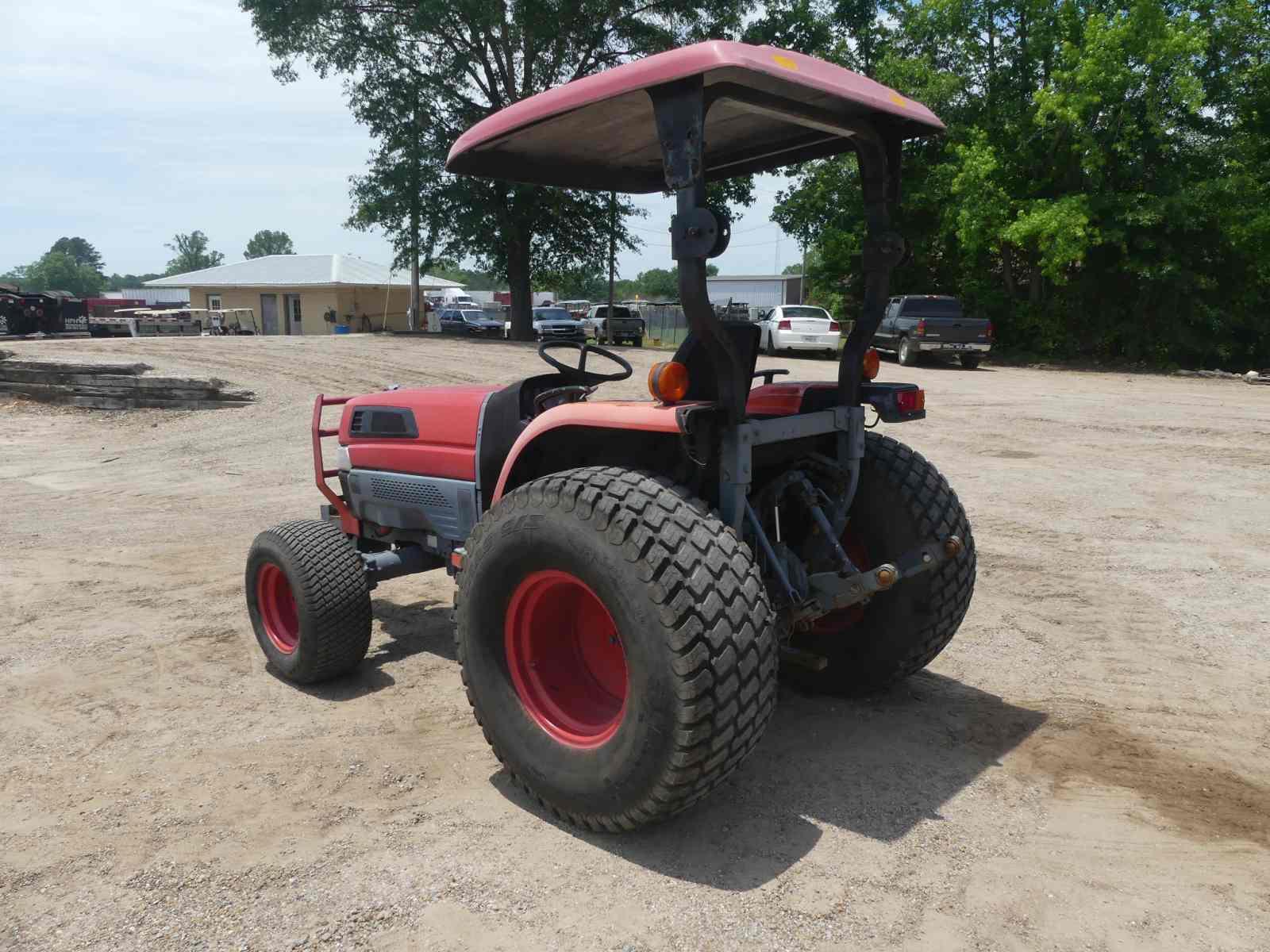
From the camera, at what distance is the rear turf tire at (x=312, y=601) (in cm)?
421

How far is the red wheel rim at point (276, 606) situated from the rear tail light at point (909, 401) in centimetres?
292

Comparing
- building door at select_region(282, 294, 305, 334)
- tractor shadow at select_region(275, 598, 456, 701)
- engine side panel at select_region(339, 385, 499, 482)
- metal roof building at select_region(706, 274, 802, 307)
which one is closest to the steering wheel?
engine side panel at select_region(339, 385, 499, 482)

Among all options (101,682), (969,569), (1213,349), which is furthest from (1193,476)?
(1213,349)

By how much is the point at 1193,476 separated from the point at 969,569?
6.55 m

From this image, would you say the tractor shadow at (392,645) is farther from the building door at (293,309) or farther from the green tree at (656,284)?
the green tree at (656,284)

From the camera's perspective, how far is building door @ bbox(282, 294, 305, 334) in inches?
1761

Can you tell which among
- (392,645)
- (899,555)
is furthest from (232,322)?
(899,555)

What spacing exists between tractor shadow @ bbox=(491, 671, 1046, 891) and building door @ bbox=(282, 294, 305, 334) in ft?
146

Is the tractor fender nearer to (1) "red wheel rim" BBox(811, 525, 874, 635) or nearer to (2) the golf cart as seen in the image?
(1) "red wheel rim" BBox(811, 525, 874, 635)

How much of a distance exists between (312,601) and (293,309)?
43.9m

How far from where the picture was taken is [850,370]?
3.59 meters

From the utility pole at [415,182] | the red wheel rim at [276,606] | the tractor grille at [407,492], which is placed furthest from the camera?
the utility pole at [415,182]

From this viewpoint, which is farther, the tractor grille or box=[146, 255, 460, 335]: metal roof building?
box=[146, 255, 460, 335]: metal roof building

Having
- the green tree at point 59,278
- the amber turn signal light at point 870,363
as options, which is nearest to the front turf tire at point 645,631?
the amber turn signal light at point 870,363
